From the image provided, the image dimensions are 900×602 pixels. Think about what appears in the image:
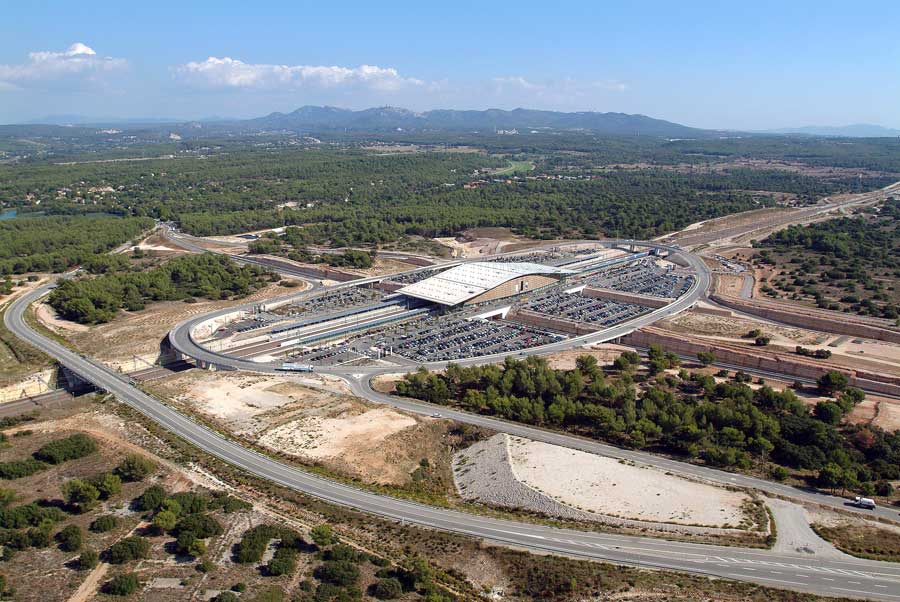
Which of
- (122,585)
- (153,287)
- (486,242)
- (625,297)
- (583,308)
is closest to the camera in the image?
(122,585)

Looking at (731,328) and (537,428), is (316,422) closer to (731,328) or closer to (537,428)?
(537,428)

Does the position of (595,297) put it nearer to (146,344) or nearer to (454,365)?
(454,365)

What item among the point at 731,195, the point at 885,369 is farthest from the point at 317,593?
the point at 731,195

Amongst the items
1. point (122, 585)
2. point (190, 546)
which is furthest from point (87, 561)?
point (190, 546)

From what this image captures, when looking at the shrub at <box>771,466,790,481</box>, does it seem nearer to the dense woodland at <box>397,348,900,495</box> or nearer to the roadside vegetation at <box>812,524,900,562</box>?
the dense woodland at <box>397,348,900,495</box>

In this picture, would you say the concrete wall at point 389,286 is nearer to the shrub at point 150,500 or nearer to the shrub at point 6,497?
the shrub at point 150,500

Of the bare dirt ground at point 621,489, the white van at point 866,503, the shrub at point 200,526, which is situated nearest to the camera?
the shrub at point 200,526

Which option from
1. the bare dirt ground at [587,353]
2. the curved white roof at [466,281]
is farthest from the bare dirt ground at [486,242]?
the bare dirt ground at [587,353]
